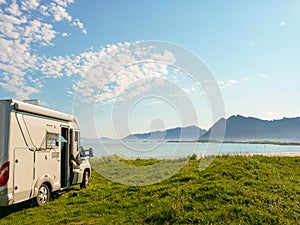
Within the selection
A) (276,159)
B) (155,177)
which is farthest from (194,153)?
(155,177)

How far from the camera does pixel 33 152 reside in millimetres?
7781

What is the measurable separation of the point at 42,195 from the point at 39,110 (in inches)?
95.9

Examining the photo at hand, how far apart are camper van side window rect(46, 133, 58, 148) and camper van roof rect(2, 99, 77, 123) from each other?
1.91ft

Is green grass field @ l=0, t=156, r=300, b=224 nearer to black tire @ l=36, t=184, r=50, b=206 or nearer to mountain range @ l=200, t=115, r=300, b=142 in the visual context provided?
black tire @ l=36, t=184, r=50, b=206

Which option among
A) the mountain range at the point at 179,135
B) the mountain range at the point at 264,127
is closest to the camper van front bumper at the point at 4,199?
the mountain range at the point at 179,135

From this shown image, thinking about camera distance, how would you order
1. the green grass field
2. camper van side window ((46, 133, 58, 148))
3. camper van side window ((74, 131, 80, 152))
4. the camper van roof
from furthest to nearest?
camper van side window ((74, 131, 80, 152))
camper van side window ((46, 133, 58, 148))
the camper van roof
the green grass field

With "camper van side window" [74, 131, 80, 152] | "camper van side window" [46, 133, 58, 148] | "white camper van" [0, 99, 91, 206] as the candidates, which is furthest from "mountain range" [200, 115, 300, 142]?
"camper van side window" [46, 133, 58, 148]

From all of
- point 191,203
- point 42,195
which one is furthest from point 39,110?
point 191,203

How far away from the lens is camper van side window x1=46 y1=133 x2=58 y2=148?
8.67m

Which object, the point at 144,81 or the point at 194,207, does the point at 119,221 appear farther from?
the point at 144,81

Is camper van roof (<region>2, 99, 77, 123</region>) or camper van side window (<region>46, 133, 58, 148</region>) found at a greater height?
camper van roof (<region>2, 99, 77, 123</region>)

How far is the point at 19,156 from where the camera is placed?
711 centimetres

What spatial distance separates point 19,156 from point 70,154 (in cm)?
365

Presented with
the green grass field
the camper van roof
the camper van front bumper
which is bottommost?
the green grass field
